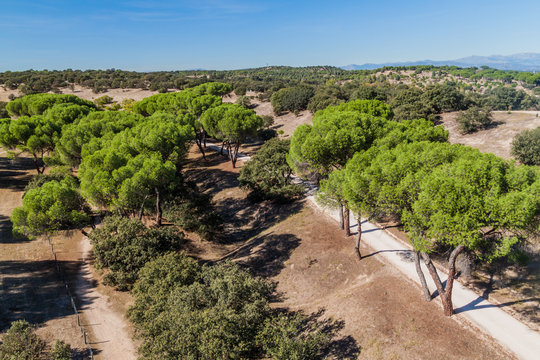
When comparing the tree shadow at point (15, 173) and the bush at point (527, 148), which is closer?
the bush at point (527, 148)

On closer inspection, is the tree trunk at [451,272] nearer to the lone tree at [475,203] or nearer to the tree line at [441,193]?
the tree line at [441,193]

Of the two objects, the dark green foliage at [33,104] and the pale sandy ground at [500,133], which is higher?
the dark green foliage at [33,104]

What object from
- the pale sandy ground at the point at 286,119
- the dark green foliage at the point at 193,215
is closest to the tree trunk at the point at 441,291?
the dark green foliage at the point at 193,215

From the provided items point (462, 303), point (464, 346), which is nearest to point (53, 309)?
point (464, 346)

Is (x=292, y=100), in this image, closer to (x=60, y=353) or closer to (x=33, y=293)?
(x=33, y=293)

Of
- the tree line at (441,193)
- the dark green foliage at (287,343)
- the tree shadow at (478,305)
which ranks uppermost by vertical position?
the tree line at (441,193)

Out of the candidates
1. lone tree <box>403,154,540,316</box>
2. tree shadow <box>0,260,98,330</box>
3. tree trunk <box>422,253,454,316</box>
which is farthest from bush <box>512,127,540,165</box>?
tree shadow <box>0,260,98,330</box>
